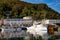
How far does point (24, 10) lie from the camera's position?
217 inches

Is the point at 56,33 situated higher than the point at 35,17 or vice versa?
the point at 35,17

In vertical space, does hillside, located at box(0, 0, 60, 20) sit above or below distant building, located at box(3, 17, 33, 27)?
above

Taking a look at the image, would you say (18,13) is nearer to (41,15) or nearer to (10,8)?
(10,8)

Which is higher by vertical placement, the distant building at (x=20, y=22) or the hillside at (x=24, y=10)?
the hillside at (x=24, y=10)

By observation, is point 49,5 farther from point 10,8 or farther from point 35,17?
point 10,8

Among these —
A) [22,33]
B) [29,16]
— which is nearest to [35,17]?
[29,16]

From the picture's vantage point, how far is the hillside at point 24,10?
544 centimetres

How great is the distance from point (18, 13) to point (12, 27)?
368 millimetres

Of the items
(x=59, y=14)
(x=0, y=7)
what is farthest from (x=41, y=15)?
(x=0, y=7)

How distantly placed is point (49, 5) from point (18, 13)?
33.9 inches

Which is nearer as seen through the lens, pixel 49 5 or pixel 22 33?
pixel 22 33

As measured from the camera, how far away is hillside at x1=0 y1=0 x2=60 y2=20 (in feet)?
17.9

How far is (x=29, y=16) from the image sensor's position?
5.52m

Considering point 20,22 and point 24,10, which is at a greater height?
point 24,10
